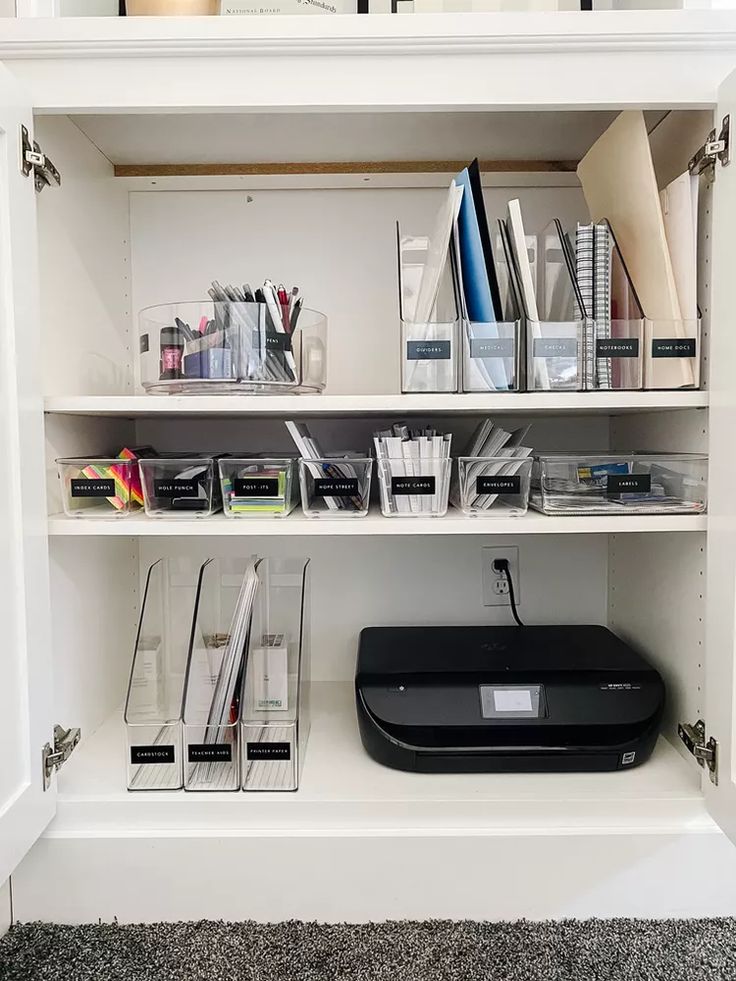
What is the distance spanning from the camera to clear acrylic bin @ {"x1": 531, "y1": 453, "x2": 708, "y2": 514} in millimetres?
1013

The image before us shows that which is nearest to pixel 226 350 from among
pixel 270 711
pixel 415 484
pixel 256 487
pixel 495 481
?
pixel 256 487

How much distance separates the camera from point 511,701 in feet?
3.53

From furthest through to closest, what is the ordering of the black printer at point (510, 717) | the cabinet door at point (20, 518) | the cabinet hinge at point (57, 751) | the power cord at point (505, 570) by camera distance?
the power cord at point (505, 570)
the black printer at point (510, 717)
the cabinet hinge at point (57, 751)
the cabinet door at point (20, 518)

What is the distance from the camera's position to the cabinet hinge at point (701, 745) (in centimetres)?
95

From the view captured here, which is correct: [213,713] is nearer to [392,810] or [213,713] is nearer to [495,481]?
[392,810]

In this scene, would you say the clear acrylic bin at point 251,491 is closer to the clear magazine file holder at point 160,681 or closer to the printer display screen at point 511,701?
the clear magazine file holder at point 160,681

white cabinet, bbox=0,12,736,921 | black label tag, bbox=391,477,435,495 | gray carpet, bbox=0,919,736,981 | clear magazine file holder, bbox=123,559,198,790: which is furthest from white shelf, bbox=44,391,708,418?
gray carpet, bbox=0,919,736,981

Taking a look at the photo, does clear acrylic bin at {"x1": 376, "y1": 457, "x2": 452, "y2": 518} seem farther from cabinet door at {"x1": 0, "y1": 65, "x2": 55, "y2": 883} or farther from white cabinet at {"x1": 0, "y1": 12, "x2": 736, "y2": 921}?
cabinet door at {"x1": 0, "y1": 65, "x2": 55, "y2": 883}

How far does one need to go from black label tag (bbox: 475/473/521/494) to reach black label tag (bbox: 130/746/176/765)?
0.61 m

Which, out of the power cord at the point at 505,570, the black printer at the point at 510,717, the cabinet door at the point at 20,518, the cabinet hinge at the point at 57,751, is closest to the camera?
the cabinet door at the point at 20,518

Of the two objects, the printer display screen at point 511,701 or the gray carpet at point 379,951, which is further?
the printer display screen at point 511,701

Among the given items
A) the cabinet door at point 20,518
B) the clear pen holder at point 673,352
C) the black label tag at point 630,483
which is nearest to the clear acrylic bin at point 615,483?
the black label tag at point 630,483

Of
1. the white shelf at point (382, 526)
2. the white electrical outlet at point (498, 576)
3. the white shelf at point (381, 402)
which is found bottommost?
the white electrical outlet at point (498, 576)

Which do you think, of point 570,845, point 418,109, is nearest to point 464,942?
point 570,845
